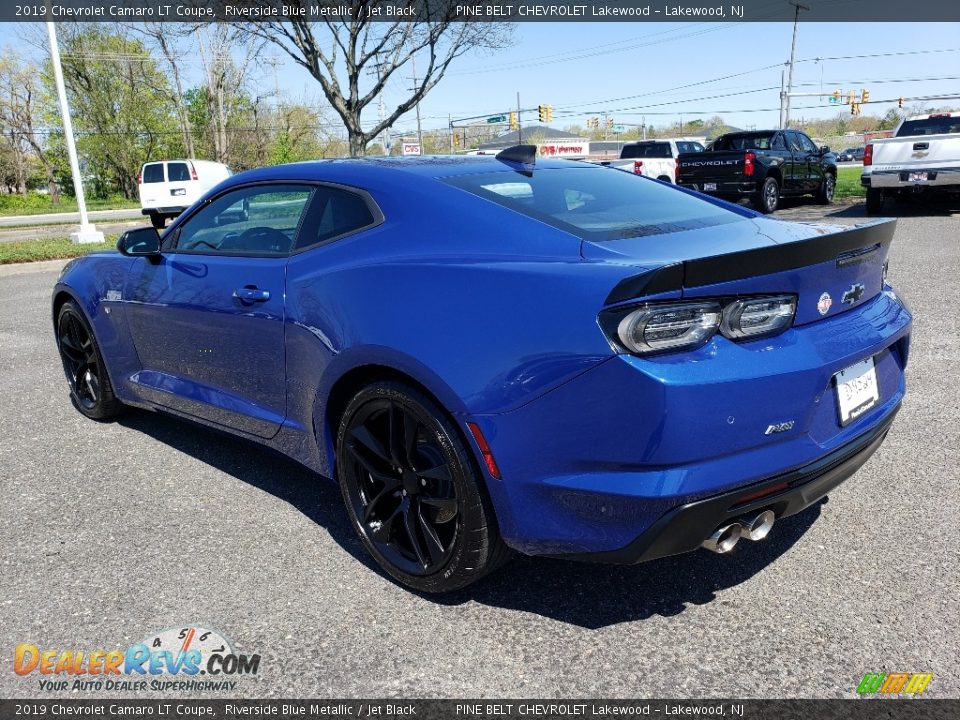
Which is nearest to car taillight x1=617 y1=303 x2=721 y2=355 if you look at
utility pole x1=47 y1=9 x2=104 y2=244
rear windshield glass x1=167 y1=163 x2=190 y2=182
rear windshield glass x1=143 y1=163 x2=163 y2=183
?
utility pole x1=47 y1=9 x2=104 y2=244

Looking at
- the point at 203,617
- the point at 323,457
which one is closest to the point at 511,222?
the point at 323,457

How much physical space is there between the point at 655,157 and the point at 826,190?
487cm

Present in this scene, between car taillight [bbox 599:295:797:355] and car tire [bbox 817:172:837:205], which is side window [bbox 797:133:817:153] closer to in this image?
car tire [bbox 817:172:837:205]

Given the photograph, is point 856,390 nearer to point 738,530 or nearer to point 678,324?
point 738,530

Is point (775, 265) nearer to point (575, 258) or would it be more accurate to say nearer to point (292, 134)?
point (575, 258)

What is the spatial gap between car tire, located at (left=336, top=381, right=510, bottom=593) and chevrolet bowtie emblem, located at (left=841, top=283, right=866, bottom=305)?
1.31 meters

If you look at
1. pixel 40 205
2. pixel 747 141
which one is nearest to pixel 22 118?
pixel 40 205

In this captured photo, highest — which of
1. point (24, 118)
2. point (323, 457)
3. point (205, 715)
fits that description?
point (24, 118)

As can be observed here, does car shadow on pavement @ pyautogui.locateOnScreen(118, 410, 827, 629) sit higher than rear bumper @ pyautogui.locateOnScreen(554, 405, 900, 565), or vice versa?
rear bumper @ pyautogui.locateOnScreen(554, 405, 900, 565)

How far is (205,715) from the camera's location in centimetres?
219

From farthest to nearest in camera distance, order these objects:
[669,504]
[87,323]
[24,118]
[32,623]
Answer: [24,118] → [87,323] → [32,623] → [669,504]

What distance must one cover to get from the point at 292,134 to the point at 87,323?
55.7 metres

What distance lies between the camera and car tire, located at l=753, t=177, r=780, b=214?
644 inches

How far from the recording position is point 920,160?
45.7ft
